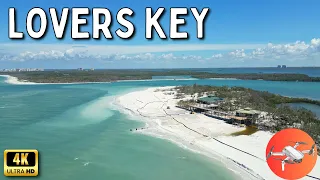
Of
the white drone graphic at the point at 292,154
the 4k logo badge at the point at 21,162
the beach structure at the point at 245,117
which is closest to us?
the white drone graphic at the point at 292,154

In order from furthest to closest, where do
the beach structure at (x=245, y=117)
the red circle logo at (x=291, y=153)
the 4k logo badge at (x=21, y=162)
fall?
1. the beach structure at (x=245, y=117)
2. the 4k logo badge at (x=21, y=162)
3. the red circle logo at (x=291, y=153)

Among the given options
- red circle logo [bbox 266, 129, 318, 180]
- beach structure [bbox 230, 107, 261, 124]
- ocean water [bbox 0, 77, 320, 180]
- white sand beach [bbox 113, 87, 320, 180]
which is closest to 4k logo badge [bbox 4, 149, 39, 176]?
red circle logo [bbox 266, 129, 318, 180]

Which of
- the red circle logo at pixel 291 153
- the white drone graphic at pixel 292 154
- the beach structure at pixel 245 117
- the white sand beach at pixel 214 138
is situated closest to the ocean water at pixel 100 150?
the white sand beach at pixel 214 138

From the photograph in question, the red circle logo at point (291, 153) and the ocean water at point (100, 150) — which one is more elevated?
the red circle logo at point (291, 153)

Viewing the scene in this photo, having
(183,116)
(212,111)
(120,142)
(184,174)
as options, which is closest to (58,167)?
(120,142)

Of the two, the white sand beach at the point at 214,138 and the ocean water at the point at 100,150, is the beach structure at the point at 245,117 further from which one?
the ocean water at the point at 100,150

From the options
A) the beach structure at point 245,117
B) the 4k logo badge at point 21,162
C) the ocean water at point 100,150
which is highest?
the 4k logo badge at point 21,162

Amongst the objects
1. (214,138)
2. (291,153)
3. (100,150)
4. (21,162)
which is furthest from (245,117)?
(291,153)
